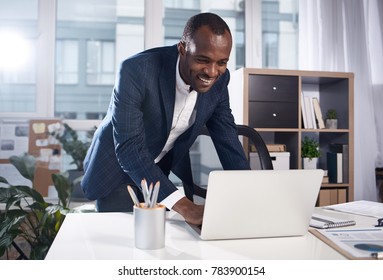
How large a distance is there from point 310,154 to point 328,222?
5.65 ft

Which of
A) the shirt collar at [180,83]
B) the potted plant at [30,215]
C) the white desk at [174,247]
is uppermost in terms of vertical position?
the shirt collar at [180,83]

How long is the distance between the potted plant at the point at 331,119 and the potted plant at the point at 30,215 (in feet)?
5.67

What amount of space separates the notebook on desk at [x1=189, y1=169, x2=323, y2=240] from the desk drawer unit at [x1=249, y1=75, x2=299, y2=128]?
1722mm

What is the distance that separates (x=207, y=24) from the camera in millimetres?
1076

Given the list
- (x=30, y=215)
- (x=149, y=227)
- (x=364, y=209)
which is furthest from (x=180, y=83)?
(x=30, y=215)

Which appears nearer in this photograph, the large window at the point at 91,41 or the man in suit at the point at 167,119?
the man in suit at the point at 167,119

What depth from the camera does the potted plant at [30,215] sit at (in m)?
1.91

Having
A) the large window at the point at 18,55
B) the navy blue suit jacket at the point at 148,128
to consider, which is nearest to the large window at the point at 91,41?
the large window at the point at 18,55

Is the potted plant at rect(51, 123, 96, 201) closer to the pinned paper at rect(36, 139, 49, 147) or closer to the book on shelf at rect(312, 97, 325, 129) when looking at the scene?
the pinned paper at rect(36, 139, 49, 147)

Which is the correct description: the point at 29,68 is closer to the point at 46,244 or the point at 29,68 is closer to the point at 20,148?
the point at 20,148

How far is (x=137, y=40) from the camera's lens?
305 cm

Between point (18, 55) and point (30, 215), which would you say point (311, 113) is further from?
point (18, 55)

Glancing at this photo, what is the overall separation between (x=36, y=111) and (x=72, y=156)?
0.48 m

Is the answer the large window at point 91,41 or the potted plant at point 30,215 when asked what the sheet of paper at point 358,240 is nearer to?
the potted plant at point 30,215
